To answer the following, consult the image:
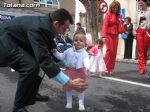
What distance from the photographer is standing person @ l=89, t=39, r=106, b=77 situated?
10781mm

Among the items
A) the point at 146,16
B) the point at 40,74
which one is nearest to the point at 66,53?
the point at 40,74

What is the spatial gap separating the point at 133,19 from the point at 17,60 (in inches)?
608

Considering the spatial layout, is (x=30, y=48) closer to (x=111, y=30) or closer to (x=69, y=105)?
(x=69, y=105)

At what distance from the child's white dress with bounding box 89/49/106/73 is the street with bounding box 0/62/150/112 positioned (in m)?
0.44

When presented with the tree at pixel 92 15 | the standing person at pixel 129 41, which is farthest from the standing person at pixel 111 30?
the tree at pixel 92 15

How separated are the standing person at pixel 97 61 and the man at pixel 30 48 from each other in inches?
195

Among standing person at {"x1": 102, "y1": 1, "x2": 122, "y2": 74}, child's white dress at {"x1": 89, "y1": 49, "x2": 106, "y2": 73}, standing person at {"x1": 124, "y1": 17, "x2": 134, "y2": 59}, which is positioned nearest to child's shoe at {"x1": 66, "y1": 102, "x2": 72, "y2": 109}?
child's white dress at {"x1": 89, "y1": 49, "x2": 106, "y2": 73}

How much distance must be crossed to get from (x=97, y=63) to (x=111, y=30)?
885mm

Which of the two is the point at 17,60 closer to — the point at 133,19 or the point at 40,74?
the point at 40,74

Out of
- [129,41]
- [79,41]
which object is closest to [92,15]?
[129,41]

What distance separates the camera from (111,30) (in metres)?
11.1

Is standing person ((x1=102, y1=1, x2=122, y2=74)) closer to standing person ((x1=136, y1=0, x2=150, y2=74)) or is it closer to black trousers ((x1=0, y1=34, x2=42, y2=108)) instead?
standing person ((x1=136, y1=0, x2=150, y2=74))

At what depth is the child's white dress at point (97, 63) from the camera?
1080cm

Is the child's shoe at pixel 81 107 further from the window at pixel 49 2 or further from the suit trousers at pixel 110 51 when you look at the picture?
the window at pixel 49 2
